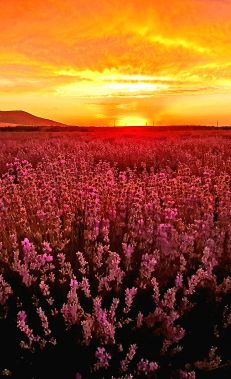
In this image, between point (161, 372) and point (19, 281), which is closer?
point (161, 372)

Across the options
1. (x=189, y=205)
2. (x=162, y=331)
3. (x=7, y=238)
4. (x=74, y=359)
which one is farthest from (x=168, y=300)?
(x=189, y=205)

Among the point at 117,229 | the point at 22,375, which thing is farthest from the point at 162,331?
the point at 117,229

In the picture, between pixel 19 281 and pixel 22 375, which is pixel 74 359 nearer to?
pixel 22 375

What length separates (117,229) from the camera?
3.66 metres

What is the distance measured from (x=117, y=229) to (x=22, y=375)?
150 centimetres

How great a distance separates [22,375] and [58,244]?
107 cm

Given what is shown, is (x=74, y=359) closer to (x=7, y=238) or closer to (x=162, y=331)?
(x=162, y=331)

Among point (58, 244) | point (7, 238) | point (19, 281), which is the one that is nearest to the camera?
point (19, 281)

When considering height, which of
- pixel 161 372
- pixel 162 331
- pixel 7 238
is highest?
pixel 7 238

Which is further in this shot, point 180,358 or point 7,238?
point 7,238

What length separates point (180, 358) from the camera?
257 cm

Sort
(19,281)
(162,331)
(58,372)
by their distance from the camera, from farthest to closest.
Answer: (19,281) < (162,331) < (58,372)

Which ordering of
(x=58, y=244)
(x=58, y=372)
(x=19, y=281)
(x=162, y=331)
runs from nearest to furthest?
(x=58, y=372) → (x=162, y=331) → (x=19, y=281) → (x=58, y=244)

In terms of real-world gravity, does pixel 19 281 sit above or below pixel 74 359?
above
